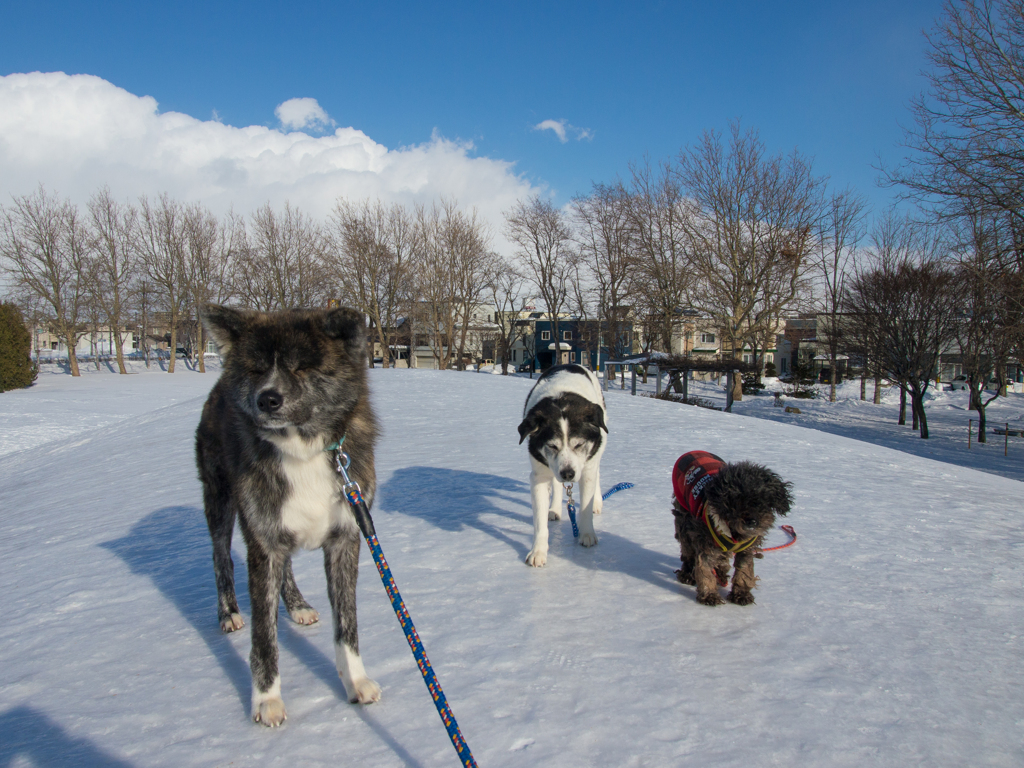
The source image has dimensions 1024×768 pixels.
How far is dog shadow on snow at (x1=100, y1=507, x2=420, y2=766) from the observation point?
8.68 ft

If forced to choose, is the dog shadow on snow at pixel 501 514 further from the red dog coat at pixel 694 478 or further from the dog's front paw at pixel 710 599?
the red dog coat at pixel 694 478

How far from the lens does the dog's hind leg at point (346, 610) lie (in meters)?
2.43

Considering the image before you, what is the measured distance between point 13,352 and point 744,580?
1335 inches

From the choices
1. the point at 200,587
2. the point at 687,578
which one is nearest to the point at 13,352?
the point at 200,587

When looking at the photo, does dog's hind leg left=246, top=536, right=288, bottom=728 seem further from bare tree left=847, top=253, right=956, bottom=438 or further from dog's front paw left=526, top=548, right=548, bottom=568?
bare tree left=847, top=253, right=956, bottom=438

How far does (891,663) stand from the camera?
2709 mm

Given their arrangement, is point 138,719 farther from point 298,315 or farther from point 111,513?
point 111,513

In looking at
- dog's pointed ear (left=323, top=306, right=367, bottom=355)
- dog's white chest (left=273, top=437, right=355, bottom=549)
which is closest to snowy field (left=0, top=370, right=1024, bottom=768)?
dog's white chest (left=273, top=437, right=355, bottom=549)

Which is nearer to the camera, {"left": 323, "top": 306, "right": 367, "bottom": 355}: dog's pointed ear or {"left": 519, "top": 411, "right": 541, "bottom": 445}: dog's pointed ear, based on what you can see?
{"left": 323, "top": 306, "right": 367, "bottom": 355}: dog's pointed ear

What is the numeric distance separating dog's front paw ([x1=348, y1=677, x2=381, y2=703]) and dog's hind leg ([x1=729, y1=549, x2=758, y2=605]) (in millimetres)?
2228

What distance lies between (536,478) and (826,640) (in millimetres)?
2069

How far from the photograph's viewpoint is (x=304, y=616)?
316cm

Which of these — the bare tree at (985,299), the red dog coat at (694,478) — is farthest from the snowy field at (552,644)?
the bare tree at (985,299)

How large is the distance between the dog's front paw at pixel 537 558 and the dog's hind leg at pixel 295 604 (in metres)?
1.54
